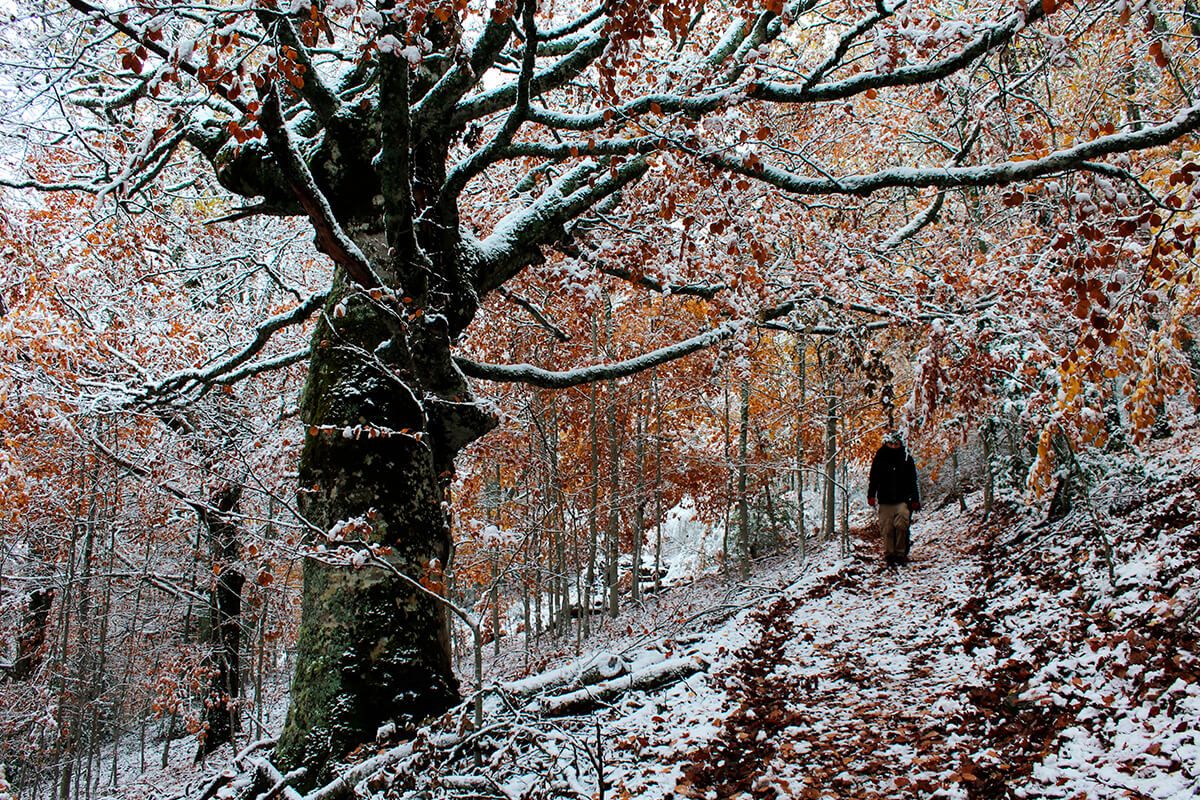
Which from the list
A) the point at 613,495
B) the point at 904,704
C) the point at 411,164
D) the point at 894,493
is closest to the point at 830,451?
the point at 894,493

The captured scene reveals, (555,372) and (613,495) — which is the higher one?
(555,372)

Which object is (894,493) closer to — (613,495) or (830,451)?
(830,451)

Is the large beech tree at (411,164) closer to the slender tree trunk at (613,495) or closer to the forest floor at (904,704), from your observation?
the forest floor at (904,704)

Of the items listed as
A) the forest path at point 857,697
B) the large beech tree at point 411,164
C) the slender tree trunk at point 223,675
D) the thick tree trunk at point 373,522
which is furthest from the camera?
the slender tree trunk at point 223,675

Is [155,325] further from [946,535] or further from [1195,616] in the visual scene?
[946,535]

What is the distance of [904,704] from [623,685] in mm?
1913

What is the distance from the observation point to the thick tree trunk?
3.89 metres

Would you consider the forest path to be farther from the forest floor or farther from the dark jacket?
the dark jacket

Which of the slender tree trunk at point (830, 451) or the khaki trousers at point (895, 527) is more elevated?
the slender tree trunk at point (830, 451)

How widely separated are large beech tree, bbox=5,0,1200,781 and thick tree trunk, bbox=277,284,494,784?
0.01 m

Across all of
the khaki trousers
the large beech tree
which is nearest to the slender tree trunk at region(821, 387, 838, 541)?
the khaki trousers

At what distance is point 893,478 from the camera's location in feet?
31.2

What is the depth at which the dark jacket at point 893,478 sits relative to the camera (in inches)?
369

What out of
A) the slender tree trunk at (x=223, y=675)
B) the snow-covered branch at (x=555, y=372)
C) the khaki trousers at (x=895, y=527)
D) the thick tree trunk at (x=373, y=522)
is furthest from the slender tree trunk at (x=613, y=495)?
the thick tree trunk at (x=373, y=522)
